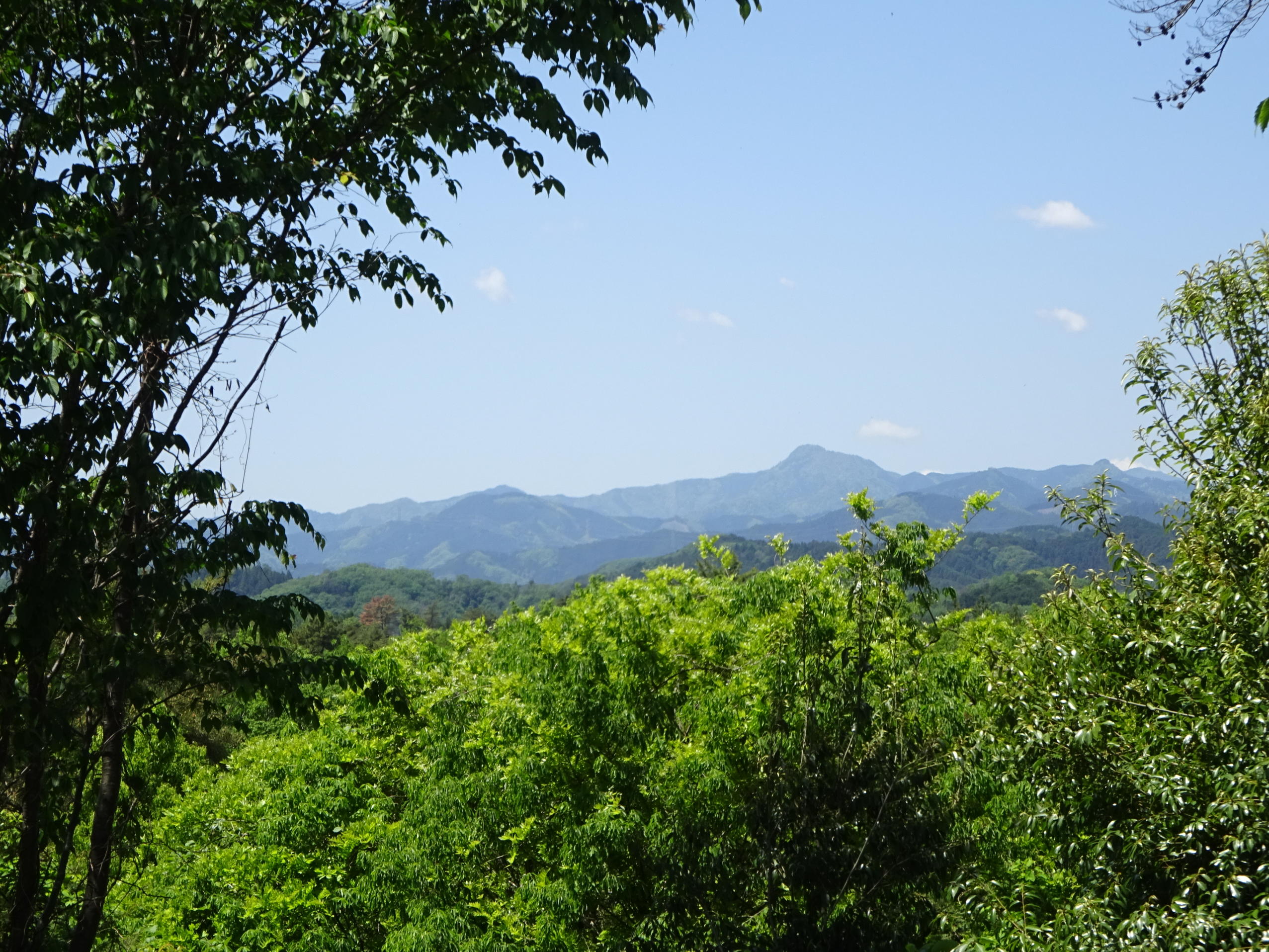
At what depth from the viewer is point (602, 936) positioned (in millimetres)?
11039

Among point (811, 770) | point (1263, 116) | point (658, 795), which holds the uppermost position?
point (1263, 116)

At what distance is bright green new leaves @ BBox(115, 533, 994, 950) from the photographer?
9.27 meters

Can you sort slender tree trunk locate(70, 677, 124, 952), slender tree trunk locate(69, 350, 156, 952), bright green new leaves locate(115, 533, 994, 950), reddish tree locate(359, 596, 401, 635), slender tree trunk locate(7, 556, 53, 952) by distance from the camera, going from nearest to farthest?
1. slender tree trunk locate(7, 556, 53, 952)
2. slender tree trunk locate(69, 350, 156, 952)
3. slender tree trunk locate(70, 677, 124, 952)
4. bright green new leaves locate(115, 533, 994, 950)
5. reddish tree locate(359, 596, 401, 635)

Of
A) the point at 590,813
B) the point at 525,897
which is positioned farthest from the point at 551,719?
the point at 525,897

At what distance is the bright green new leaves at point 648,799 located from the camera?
9273mm

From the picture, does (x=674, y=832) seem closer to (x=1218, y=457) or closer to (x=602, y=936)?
(x=602, y=936)

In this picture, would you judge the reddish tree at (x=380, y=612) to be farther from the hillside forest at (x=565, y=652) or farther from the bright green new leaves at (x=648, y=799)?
the hillside forest at (x=565, y=652)

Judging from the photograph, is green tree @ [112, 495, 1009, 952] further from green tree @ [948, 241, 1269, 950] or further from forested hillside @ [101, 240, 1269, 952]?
green tree @ [948, 241, 1269, 950]

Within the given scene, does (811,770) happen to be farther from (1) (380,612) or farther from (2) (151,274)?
(1) (380,612)

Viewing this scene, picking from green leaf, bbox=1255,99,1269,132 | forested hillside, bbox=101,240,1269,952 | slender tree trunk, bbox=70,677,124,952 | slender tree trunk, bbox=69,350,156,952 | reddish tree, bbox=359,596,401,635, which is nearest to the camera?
green leaf, bbox=1255,99,1269,132

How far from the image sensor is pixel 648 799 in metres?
12.2

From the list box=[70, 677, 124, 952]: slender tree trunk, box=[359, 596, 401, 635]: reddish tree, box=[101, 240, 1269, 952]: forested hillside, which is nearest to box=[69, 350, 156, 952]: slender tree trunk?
box=[70, 677, 124, 952]: slender tree trunk

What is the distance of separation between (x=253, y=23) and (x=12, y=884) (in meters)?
5.46

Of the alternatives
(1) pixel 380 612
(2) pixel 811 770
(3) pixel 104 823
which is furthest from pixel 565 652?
(1) pixel 380 612
